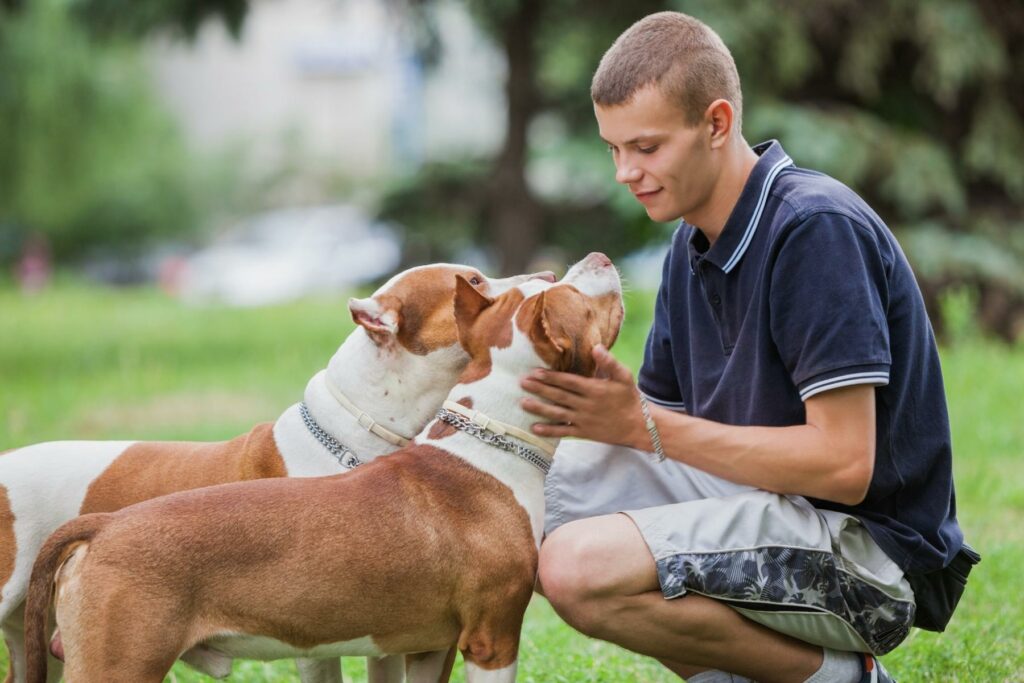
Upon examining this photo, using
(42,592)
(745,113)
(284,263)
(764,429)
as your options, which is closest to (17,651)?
(42,592)

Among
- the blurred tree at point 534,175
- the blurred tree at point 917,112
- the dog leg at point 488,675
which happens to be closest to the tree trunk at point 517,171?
the blurred tree at point 534,175

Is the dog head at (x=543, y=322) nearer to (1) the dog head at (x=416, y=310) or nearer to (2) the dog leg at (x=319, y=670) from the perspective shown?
(1) the dog head at (x=416, y=310)

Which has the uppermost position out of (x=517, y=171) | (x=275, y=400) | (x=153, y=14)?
(x=153, y=14)

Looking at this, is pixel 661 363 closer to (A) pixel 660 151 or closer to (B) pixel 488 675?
(A) pixel 660 151

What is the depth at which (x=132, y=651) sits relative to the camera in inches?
111

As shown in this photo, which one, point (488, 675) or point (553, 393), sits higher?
point (553, 393)

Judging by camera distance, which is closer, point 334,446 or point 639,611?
point 639,611

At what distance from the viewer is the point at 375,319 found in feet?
12.4

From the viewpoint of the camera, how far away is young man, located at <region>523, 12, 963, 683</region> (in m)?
3.15

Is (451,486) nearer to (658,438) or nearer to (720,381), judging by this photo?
(658,438)

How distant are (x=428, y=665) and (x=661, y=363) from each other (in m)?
1.25

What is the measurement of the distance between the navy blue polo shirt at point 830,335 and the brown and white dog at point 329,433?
0.60 meters

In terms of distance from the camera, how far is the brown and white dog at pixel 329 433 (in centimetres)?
369

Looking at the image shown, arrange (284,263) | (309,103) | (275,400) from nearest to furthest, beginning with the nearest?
(275,400) → (284,263) → (309,103)
